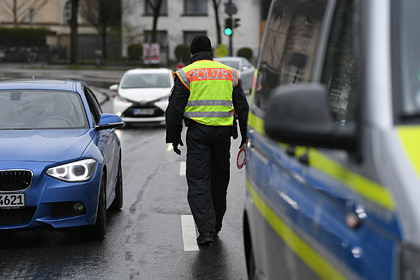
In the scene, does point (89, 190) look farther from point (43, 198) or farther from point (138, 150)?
point (138, 150)

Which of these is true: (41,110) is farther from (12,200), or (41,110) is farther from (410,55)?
(410,55)

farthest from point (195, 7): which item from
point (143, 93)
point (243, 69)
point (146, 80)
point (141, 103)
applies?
point (141, 103)

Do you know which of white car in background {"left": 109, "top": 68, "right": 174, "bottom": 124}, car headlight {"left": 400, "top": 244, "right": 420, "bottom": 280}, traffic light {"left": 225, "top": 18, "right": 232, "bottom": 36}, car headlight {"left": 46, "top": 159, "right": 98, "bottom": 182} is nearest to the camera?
car headlight {"left": 400, "top": 244, "right": 420, "bottom": 280}

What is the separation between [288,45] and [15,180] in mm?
3051

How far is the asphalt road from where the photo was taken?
17.2 feet

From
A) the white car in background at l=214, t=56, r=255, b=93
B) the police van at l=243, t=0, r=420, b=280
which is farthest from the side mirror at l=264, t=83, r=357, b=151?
the white car in background at l=214, t=56, r=255, b=93

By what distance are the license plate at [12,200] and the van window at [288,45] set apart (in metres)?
2.44

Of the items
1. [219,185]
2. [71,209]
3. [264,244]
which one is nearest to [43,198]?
[71,209]

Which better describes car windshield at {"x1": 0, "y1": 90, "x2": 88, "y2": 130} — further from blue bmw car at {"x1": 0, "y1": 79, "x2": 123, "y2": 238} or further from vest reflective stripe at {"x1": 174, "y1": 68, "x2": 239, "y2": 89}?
vest reflective stripe at {"x1": 174, "y1": 68, "x2": 239, "y2": 89}

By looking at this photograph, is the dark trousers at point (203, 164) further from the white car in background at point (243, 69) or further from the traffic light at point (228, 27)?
the white car in background at point (243, 69)

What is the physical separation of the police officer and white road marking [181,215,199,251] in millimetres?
99

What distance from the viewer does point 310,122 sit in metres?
1.99

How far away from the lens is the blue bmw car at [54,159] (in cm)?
567

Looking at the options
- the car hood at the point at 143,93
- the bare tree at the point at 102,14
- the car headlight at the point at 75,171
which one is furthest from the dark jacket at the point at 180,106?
the bare tree at the point at 102,14
